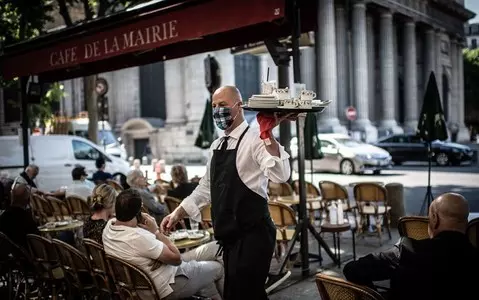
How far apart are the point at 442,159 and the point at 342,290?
944 inches

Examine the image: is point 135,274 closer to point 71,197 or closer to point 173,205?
point 173,205

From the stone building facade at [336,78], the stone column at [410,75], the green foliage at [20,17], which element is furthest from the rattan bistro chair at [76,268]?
the stone column at [410,75]

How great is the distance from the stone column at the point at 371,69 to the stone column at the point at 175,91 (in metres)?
14.6

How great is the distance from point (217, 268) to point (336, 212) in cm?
300

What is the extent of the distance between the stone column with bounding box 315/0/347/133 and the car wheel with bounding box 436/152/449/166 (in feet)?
25.8

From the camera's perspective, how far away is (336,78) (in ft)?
115

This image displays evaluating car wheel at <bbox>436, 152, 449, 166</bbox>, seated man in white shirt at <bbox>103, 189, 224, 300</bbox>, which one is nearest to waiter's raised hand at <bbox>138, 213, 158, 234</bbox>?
seated man in white shirt at <bbox>103, 189, 224, 300</bbox>

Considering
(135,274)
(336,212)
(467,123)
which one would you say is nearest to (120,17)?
(336,212)

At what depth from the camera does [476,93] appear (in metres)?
67.4

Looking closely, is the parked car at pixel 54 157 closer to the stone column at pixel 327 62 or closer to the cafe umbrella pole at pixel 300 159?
the cafe umbrella pole at pixel 300 159

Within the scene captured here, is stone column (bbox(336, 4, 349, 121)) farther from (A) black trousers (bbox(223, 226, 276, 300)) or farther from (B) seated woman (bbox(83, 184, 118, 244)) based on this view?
(A) black trousers (bbox(223, 226, 276, 300))

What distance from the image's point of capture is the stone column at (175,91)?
116 feet

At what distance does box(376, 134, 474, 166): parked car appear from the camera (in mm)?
24781

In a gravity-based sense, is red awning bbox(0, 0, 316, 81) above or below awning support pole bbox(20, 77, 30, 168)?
above
